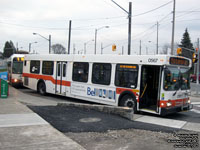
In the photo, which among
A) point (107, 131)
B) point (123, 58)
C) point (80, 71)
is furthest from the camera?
point (80, 71)

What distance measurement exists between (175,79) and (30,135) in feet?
20.7

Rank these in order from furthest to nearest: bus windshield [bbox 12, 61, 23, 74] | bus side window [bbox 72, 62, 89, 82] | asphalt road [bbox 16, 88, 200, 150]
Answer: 1. bus windshield [bbox 12, 61, 23, 74]
2. bus side window [bbox 72, 62, 89, 82]
3. asphalt road [bbox 16, 88, 200, 150]

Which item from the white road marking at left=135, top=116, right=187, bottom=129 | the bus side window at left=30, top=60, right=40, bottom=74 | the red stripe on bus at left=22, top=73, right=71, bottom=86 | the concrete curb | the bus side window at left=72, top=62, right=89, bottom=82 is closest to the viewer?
the white road marking at left=135, top=116, right=187, bottom=129

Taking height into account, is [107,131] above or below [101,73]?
below

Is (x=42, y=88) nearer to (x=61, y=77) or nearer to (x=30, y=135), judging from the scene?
(x=61, y=77)

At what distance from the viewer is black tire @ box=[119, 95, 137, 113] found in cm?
1023

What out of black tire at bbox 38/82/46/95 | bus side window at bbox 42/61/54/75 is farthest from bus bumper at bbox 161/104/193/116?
black tire at bbox 38/82/46/95

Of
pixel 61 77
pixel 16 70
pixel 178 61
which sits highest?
pixel 178 61

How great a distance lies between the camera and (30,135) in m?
5.95

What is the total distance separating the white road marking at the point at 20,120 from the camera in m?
7.02

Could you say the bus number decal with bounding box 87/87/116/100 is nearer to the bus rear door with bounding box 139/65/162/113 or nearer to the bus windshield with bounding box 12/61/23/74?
the bus rear door with bounding box 139/65/162/113

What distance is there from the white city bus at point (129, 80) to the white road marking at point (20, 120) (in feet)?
14.2

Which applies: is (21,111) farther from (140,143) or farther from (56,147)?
(140,143)

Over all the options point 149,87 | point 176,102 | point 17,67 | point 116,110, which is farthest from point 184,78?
point 17,67
